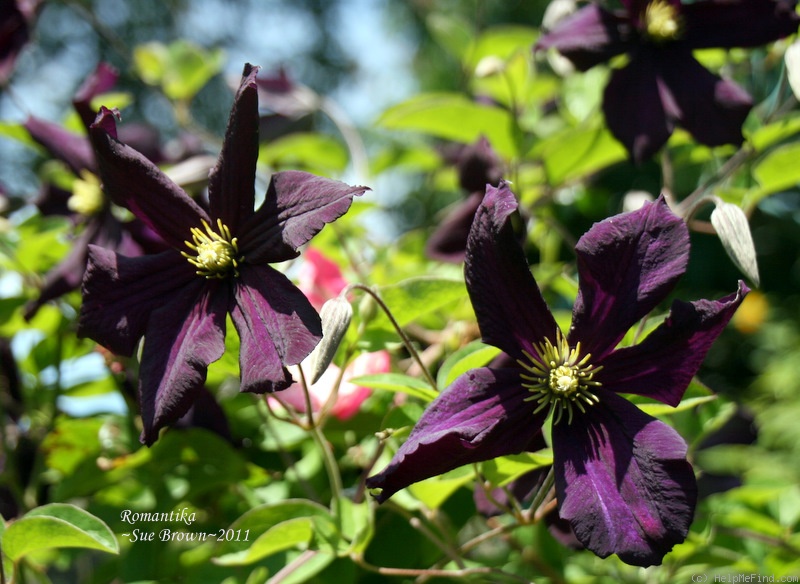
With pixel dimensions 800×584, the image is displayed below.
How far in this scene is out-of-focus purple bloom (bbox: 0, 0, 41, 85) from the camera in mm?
1043

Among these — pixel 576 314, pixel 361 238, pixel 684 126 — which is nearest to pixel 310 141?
pixel 361 238

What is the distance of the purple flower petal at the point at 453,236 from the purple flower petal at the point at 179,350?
0.38 meters

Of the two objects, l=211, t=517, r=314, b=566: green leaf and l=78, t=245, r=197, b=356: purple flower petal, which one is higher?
l=78, t=245, r=197, b=356: purple flower petal

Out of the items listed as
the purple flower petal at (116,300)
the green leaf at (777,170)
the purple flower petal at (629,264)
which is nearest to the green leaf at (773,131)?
the green leaf at (777,170)

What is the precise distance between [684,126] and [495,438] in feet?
1.32

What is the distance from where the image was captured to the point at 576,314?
55 centimetres

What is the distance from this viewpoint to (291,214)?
560 mm

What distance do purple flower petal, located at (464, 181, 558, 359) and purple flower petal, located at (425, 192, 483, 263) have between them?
0.37 m

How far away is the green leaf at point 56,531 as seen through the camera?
54 cm

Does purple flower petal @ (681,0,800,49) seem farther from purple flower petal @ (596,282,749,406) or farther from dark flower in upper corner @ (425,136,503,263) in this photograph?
purple flower petal @ (596,282,749,406)

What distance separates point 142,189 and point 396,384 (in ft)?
0.80

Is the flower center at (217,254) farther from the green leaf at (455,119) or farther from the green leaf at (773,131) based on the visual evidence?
the green leaf at (773,131)

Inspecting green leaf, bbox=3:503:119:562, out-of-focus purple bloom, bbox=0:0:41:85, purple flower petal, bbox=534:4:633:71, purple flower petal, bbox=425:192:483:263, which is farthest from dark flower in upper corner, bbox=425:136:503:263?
out-of-focus purple bloom, bbox=0:0:41:85

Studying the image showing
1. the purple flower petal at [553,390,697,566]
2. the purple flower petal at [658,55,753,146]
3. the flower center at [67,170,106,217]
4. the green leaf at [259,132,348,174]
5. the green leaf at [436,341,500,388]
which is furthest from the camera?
the green leaf at [259,132,348,174]
